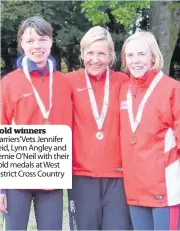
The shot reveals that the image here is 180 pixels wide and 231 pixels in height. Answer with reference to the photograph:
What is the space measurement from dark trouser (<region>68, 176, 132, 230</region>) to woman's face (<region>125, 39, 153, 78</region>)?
0.82m

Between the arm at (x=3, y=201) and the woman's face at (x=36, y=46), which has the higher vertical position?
the woman's face at (x=36, y=46)

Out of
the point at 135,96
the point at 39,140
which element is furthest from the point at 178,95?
the point at 39,140

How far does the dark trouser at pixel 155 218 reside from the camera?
3.67 metres

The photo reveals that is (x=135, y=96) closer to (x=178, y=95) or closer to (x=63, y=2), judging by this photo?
(x=178, y=95)

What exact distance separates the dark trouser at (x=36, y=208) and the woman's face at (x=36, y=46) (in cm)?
92

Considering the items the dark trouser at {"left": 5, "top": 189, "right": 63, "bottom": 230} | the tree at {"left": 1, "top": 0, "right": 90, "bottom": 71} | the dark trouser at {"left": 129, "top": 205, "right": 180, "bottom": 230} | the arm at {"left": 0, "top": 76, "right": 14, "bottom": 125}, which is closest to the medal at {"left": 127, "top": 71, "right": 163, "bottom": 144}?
the dark trouser at {"left": 129, "top": 205, "right": 180, "bottom": 230}

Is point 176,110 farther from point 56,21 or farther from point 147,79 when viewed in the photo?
point 56,21

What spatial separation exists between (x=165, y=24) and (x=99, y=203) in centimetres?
1468

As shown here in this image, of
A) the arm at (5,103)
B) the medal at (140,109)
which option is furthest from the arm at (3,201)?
the medal at (140,109)

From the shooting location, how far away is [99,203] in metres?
3.95

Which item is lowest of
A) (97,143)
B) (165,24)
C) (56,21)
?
(97,143)

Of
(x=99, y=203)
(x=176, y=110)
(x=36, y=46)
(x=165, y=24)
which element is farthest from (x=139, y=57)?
(x=165, y=24)

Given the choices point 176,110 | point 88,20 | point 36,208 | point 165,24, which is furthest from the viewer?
point 88,20

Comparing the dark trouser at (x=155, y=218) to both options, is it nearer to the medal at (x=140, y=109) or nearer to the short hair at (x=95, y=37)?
the medal at (x=140, y=109)
